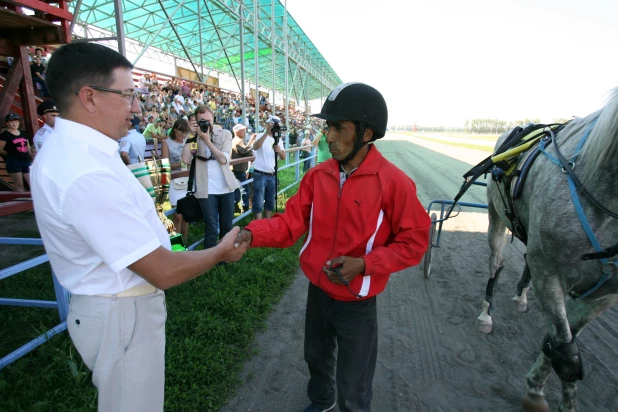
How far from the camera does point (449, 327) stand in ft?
11.8

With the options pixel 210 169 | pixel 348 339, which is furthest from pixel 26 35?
pixel 348 339

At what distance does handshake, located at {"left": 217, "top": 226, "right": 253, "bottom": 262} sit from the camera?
67.0 inches

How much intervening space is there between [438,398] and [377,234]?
1.66 meters

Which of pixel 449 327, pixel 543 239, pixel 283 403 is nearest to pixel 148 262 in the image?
pixel 283 403

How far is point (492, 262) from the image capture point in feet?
13.0

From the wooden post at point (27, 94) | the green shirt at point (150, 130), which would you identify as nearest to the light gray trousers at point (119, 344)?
the wooden post at point (27, 94)

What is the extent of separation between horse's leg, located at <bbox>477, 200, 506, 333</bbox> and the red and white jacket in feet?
7.50

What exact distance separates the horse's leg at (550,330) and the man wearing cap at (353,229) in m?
1.23

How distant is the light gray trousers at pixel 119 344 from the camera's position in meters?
1.31

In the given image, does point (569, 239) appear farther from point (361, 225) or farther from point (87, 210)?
point (87, 210)

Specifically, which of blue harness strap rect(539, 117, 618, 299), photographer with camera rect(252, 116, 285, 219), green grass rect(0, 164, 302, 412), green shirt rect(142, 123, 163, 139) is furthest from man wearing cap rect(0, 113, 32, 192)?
blue harness strap rect(539, 117, 618, 299)

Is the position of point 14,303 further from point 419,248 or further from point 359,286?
point 419,248

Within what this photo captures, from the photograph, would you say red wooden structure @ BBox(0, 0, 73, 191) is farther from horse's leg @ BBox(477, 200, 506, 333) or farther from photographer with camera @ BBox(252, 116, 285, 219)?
horse's leg @ BBox(477, 200, 506, 333)

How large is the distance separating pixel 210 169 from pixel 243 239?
121 inches
